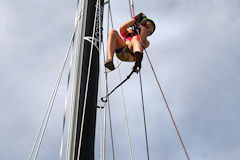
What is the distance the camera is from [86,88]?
413 centimetres

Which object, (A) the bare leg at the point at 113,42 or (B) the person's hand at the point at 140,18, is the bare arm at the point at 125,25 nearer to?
(B) the person's hand at the point at 140,18

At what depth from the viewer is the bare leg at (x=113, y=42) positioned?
4.17 metres

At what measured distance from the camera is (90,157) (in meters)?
3.78

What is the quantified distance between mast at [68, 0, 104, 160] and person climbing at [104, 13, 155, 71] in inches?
17.7

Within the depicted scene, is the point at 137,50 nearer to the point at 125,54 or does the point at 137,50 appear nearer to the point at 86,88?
the point at 125,54

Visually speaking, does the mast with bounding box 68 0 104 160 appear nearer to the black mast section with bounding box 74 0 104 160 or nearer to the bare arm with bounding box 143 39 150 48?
the black mast section with bounding box 74 0 104 160

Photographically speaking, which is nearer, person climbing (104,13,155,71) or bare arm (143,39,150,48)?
person climbing (104,13,155,71)

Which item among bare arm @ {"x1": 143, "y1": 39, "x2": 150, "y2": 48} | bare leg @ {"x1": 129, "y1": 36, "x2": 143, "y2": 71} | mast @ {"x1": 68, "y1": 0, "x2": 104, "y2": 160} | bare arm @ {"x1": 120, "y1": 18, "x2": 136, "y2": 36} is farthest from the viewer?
bare arm @ {"x1": 143, "y1": 39, "x2": 150, "y2": 48}

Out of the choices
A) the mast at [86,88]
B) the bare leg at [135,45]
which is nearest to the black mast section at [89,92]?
the mast at [86,88]

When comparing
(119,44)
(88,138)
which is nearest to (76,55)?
(119,44)

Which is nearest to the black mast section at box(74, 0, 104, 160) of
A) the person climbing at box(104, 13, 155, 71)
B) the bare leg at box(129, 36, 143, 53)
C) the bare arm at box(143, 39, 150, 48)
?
the person climbing at box(104, 13, 155, 71)

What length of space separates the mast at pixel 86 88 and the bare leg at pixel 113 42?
42 cm

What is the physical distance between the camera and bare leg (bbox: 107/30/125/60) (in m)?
4.17

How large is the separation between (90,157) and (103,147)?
2.58ft
